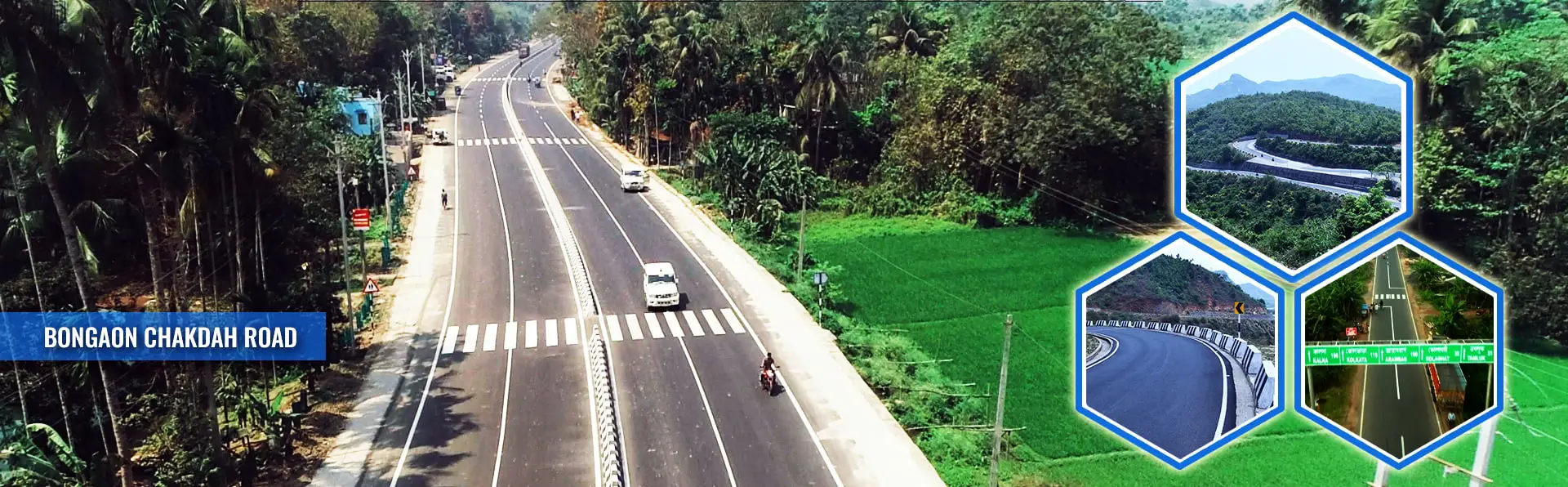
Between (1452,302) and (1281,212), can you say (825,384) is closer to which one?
(1281,212)

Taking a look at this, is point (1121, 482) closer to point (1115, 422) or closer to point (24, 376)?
point (1115, 422)

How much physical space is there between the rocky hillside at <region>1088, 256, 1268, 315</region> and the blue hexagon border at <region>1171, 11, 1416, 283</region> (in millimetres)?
450

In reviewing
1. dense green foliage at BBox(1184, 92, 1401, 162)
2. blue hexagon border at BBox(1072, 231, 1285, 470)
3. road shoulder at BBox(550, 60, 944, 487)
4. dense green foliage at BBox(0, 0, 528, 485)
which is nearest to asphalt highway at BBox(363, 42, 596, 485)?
dense green foliage at BBox(0, 0, 528, 485)

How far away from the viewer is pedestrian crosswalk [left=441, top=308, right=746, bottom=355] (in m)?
35.2

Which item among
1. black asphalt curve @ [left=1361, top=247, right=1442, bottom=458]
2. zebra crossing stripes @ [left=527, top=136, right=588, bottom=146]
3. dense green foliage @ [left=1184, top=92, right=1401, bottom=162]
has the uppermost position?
zebra crossing stripes @ [left=527, top=136, right=588, bottom=146]

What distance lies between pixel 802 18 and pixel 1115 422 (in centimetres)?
8135

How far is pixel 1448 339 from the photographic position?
916 centimetres

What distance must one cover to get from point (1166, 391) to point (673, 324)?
29.5 metres

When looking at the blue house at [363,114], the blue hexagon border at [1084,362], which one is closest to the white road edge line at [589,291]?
the blue house at [363,114]

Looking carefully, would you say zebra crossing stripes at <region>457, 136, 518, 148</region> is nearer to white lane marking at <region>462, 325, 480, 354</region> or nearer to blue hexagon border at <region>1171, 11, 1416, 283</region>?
white lane marking at <region>462, 325, 480, 354</region>

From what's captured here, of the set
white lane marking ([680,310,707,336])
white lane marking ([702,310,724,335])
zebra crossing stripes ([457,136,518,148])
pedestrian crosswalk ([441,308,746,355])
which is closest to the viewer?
pedestrian crosswalk ([441,308,746,355])

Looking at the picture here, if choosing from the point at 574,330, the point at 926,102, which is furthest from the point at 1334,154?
the point at 926,102

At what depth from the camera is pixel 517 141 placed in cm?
8344

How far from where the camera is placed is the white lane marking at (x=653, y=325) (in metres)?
36.6
